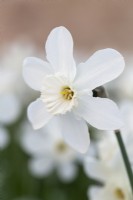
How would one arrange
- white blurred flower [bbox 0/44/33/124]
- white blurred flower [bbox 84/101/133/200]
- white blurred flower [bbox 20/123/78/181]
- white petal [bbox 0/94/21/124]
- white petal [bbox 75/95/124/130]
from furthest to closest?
white blurred flower [bbox 0/44/33/124] → white blurred flower [bbox 20/123/78/181] → white petal [bbox 0/94/21/124] → white blurred flower [bbox 84/101/133/200] → white petal [bbox 75/95/124/130]

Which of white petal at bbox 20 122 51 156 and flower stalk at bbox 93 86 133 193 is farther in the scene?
white petal at bbox 20 122 51 156

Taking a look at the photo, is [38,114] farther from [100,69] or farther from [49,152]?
[49,152]

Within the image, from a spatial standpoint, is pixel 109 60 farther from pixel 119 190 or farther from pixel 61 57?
pixel 119 190

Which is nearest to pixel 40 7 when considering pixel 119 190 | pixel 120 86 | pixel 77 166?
pixel 120 86

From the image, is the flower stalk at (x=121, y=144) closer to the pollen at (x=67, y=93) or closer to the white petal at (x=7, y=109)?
the pollen at (x=67, y=93)

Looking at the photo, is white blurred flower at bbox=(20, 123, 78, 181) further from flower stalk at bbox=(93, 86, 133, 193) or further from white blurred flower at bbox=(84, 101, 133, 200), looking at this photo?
flower stalk at bbox=(93, 86, 133, 193)

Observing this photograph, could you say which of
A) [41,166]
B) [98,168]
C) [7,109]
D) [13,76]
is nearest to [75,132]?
[98,168]

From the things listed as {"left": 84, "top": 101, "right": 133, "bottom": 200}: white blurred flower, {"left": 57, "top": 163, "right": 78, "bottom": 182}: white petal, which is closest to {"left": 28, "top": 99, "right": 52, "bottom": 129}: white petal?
{"left": 84, "top": 101, "right": 133, "bottom": 200}: white blurred flower
